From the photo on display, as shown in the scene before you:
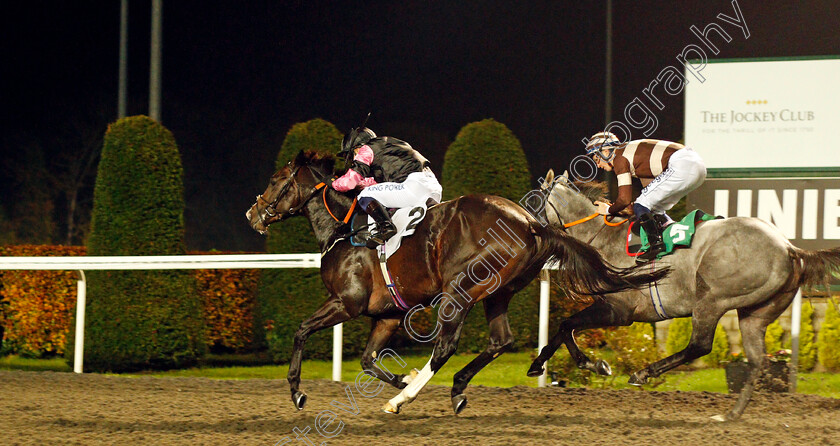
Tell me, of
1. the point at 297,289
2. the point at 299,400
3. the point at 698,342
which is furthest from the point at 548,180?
the point at 297,289

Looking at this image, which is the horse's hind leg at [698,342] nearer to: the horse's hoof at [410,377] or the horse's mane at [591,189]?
the horse's mane at [591,189]

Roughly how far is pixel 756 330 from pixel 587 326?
0.93 m

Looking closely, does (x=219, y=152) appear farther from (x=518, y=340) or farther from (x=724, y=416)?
(x=724, y=416)

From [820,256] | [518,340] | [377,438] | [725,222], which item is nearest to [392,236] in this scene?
[377,438]

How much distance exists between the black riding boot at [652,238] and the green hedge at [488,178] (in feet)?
8.86

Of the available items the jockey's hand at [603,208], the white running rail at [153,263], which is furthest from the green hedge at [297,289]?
the jockey's hand at [603,208]

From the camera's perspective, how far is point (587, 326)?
468 centimetres

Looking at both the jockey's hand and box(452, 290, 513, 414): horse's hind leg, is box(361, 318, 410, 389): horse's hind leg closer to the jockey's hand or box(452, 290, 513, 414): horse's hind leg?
box(452, 290, 513, 414): horse's hind leg

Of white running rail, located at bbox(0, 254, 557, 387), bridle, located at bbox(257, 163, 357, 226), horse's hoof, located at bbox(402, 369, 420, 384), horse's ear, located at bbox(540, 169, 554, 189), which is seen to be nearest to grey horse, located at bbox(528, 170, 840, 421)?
horse's ear, located at bbox(540, 169, 554, 189)

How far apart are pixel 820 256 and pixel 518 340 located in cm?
327

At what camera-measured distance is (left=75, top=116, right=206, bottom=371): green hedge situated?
22.1 feet

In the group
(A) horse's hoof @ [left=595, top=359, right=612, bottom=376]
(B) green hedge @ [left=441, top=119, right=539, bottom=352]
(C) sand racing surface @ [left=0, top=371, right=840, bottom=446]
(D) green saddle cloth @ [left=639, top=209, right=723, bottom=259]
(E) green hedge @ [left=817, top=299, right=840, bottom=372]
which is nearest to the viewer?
(C) sand racing surface @ [left=0, top=371, right=840, bottom=446]

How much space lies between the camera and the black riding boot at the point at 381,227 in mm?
4523

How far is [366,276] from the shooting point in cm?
461
